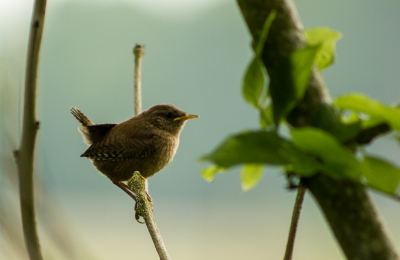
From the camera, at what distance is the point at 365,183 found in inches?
12.7

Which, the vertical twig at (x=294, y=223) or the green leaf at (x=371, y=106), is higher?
the green leaf at (x=371, y=106)

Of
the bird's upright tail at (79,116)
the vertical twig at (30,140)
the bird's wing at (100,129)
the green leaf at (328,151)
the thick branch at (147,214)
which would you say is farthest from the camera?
the bird's upright tail at (79,116)

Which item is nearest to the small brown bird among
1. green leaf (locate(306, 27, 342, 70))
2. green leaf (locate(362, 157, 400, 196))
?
green leaf (locate(306, 27, 342, 70))

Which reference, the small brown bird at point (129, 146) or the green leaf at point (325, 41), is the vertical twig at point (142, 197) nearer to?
the green leaf at point (325, 41)

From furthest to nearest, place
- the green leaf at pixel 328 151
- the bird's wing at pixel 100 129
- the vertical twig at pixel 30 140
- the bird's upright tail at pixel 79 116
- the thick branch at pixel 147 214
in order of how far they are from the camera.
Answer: the bird's upright tail at pixel 79 116
the bird's wing at pixel 100 129
the vertical twig at pixel 30 140
the thick branch at pixel 147 214
the green leaf at pixel 328 151

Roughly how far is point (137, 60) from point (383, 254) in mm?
1032

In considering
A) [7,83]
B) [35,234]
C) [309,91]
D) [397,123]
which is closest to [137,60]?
[7,83]

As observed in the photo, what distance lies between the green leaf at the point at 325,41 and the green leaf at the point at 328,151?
0.67ft

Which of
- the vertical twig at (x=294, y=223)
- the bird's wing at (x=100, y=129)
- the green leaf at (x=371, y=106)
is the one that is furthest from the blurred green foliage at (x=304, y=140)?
the bird's wing at (x=100, y=129)

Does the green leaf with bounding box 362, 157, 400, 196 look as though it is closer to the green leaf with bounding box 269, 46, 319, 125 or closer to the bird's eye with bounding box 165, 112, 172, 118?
the green leaf with bounding box 269, 46, 319, 125

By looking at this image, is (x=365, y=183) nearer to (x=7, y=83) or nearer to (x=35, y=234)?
(x=35, y=234)

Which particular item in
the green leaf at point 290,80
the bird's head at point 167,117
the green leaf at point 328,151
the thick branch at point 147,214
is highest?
the green leaf at point 290,80

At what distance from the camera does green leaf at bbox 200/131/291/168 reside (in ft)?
0.92

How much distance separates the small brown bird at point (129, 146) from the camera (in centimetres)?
178
